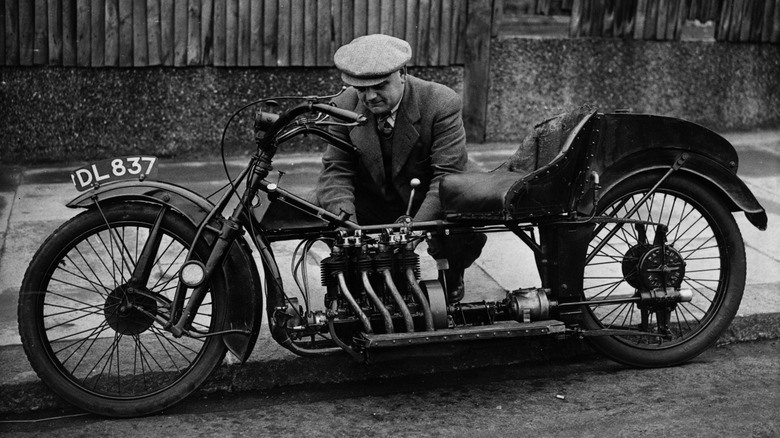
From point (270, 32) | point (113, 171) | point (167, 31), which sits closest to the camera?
point (113, 171)

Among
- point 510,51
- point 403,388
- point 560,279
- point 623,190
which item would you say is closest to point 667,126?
point 623,190

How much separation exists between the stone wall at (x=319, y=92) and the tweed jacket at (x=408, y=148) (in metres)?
3.43

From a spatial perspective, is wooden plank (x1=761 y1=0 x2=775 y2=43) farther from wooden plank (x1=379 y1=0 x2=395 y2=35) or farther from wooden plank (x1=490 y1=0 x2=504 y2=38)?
wooden plank (x1=379 y1=0 x2=395 y2=35)

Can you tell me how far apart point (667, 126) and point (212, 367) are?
2383 mm

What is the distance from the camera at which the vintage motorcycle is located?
4.51 metres

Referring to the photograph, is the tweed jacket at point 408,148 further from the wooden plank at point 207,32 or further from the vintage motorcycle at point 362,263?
the wooden plank at point 207,32

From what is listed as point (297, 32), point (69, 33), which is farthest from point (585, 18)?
point (69, 33)

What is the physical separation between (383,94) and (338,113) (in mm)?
490

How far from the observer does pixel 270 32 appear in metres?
8.40

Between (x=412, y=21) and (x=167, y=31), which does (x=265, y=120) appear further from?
(x=412, y=21)

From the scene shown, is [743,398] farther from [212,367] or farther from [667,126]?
[212,367]

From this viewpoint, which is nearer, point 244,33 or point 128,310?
point 128,310

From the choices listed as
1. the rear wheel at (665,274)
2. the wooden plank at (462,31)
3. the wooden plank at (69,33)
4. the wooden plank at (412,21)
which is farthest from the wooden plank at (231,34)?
the rear wheel at (665,274)

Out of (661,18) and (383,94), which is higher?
(661,18)
